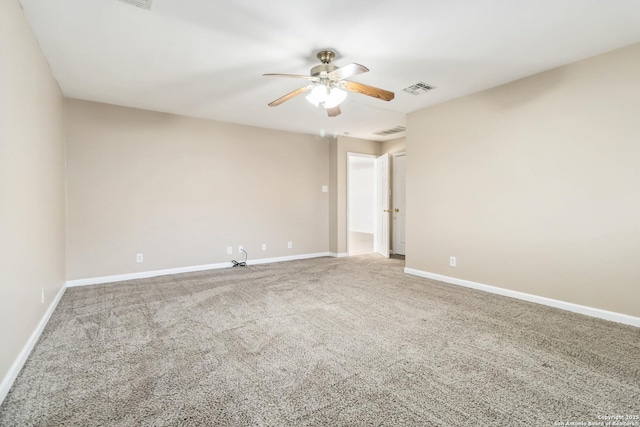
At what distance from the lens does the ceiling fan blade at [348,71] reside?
236 centimetres

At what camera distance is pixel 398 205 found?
21.4 feet

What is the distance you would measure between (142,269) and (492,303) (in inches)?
186

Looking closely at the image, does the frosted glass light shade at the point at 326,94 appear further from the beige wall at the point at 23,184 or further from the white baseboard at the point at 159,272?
the white baseboard at the point at 159,272

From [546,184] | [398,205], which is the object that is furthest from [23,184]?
[398,205]

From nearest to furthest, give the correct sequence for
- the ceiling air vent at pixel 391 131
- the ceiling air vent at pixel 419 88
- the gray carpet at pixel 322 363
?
1. the gray carpet at pixel 322 363
2. the ceiling air vent at pixel 419 88
3. the ceiling air vent at pixel 391 131

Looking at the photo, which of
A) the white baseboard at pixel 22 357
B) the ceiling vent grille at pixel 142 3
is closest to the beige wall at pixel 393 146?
the ceiling vent grille at pixel 142 3

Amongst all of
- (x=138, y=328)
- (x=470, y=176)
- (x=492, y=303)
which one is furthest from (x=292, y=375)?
Answer: (x=470, y=176)

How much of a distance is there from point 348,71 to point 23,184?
2593mm

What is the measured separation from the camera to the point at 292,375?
191 cm

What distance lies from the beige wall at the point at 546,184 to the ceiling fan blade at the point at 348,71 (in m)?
2.15

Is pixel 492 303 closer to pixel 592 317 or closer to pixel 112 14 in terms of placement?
pixel 592 317

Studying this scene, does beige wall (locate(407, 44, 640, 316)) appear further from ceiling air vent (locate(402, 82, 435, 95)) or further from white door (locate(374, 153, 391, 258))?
white door (locate(374, 153, 391, 258))

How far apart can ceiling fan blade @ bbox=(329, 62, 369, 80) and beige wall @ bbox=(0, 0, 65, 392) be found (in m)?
2.17

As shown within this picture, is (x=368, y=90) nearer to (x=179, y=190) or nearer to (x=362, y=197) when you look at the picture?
(x=179, y=190)
